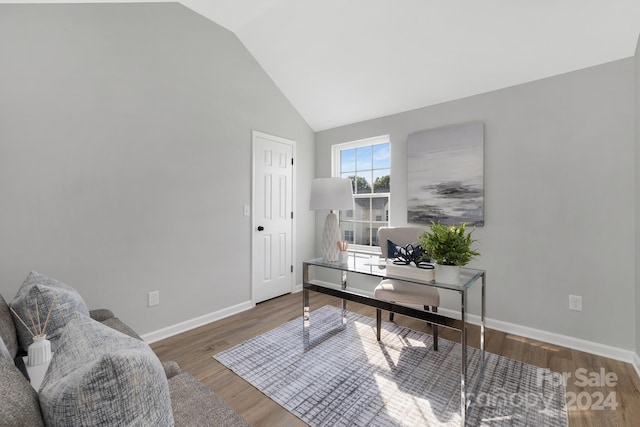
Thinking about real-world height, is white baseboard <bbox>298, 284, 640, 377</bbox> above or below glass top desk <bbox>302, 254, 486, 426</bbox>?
below

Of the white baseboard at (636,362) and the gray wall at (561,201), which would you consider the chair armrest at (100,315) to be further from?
the white baseboard at (636,362)

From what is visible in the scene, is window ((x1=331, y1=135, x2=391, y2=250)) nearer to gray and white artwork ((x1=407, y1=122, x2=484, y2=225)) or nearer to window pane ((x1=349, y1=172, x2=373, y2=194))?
window pane ((x1=349, y1=172, x2=373, y2=194))

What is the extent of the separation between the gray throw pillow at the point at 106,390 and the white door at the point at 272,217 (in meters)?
2.66

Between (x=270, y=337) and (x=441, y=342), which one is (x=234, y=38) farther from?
(x=441, y=342)

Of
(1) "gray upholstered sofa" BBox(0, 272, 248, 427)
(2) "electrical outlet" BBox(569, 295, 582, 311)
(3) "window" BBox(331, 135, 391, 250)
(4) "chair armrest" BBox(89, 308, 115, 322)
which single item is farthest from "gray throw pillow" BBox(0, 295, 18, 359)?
(2) "electrical outlet" BBox(569, 295, 582, 311)

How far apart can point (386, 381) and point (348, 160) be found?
106 inches

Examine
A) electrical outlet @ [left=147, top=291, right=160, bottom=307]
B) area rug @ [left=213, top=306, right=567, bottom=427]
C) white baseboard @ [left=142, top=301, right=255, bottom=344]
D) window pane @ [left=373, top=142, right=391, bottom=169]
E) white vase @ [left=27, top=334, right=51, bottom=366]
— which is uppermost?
window pane @ [left=373, top=142, right=391, bottom=169]

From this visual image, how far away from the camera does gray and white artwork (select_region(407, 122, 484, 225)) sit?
2.70m

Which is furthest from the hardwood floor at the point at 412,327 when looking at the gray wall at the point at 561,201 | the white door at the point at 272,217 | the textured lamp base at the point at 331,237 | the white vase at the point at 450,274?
the textured lamp base at the point at 331,237

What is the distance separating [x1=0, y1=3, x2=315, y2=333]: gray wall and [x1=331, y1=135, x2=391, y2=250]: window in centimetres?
127

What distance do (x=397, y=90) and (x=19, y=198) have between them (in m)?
3.26

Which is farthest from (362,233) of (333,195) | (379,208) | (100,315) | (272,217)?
(100,315)

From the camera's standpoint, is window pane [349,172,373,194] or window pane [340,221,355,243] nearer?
window pane [349,172,373,194]

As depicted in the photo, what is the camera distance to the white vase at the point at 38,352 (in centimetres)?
112
